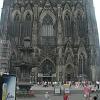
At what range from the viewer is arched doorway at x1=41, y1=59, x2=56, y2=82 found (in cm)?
6067

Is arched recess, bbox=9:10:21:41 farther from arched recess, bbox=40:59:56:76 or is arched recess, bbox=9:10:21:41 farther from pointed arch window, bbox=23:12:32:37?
arched recess, bbox=40:59:56:76

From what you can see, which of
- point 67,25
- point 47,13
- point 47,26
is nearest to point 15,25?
point 47,26

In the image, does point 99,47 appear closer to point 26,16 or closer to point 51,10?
point 51,10

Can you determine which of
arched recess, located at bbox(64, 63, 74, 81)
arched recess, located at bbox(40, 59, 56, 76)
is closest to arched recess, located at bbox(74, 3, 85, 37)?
arched recess, located at bbox(64, 63, 74, 81)

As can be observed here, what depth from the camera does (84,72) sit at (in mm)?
60656

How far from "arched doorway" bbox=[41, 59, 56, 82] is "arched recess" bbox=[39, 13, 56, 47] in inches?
157

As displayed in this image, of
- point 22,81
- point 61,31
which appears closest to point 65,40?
point 61,31

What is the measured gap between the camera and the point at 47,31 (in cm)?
6375

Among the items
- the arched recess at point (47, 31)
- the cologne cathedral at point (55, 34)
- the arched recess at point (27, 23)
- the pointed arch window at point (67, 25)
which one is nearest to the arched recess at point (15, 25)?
the cologne cathedral at point (55, 34)

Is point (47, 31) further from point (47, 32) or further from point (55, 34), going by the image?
point (55, 34)

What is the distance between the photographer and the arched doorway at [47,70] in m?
60.7

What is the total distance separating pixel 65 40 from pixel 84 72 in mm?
7704

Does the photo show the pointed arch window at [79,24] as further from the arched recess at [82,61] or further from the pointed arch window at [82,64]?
the pointed arch window at [82,64]

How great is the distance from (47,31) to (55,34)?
2.00 m
